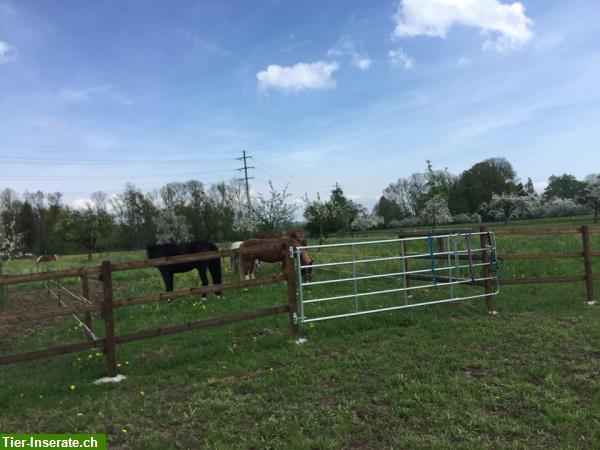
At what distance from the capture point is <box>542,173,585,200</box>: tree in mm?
74250

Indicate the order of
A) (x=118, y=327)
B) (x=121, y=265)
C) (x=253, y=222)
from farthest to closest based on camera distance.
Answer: (x=253, y=222)
(x=118, y=327)
(x=121, y=265)

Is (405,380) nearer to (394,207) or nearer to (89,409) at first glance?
(89,409)

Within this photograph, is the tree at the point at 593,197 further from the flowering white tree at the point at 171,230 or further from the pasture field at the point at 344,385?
the pasture field at the point at 344,385

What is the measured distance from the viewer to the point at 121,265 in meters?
4.70

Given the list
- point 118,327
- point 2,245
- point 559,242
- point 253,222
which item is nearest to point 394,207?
point 253,222

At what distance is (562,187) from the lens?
75875mm

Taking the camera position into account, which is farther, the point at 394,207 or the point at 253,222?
the point at 394,207

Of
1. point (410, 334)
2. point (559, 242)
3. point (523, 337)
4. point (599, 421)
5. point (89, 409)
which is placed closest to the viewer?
point (599, 421)

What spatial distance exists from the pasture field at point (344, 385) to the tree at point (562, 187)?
255 ft

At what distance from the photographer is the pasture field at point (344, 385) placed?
3104 millimetres

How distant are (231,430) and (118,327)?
4.57 m

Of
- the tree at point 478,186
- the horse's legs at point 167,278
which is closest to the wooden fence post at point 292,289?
the horse's legs at point 167,278

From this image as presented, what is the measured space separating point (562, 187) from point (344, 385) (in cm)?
8512

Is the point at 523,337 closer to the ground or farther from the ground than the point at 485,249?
closer to the ground
